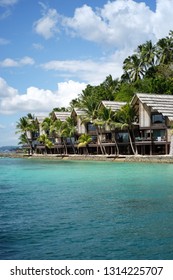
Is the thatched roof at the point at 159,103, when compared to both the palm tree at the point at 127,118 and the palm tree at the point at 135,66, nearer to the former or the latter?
the palm tree at the point at 127,118

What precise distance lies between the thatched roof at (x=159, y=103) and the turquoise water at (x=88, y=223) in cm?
2478

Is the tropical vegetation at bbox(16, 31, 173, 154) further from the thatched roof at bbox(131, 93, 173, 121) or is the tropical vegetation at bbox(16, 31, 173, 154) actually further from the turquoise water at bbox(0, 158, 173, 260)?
the turquoise water at bbox(0, 158, 173, 260)

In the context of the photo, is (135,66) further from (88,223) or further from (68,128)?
(88,223)

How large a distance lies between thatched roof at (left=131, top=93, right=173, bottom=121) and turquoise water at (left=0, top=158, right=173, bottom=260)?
24.8 metres

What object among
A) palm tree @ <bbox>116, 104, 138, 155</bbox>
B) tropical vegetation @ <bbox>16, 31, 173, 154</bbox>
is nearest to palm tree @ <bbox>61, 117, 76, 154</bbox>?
tropical vegetation @ <bbox>16, 31, 173, 154</bbox>

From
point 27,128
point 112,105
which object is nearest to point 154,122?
point 112,105

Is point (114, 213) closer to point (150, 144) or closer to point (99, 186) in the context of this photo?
point (99, 186)

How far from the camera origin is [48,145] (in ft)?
223

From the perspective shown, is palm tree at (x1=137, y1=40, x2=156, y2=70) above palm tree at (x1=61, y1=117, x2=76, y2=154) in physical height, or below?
above

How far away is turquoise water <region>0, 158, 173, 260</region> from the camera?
32.9 feet

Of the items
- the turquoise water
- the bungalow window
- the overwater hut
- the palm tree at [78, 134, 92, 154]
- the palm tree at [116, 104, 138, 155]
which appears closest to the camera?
the turquoise water

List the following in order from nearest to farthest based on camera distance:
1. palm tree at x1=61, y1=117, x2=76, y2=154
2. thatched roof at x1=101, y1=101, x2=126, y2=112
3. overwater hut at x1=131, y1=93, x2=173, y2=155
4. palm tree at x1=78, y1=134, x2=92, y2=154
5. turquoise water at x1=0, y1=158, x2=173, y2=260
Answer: turquoise water at x1=0, y1=158, x2=173, y2=260 → overwater hut at x1=131, y1=93, x2=173, y2=155 → thatched roof at x1=101, y1=101, x2=126, y2=112 → palm tree at x1=78, y1=134, x2=92, y2=154 → palm tree at x1=61, y1=117, x2=76, y2=154
